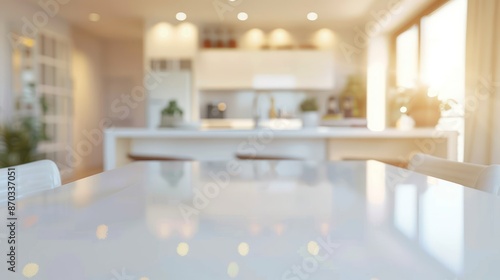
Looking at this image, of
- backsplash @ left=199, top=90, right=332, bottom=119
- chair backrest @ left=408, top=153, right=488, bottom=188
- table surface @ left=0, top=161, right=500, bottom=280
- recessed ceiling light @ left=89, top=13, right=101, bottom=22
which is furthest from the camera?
backsplash @ left=199, top=90, right=332, bottom=119

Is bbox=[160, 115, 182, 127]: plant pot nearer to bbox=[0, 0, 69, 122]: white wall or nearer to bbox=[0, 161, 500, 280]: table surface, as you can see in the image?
bbox=[0, 161, 500, 280]: table surface

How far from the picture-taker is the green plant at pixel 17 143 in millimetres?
4746

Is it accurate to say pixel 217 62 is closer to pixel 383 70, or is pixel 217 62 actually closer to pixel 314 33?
pixel 314 33

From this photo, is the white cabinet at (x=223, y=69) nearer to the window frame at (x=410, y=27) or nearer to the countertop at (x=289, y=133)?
the window frame at (x=410, y=27)

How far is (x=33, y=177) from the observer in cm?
103

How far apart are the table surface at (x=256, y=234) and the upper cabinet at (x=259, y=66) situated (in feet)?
18.3

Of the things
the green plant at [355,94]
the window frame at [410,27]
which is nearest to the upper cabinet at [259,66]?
the green plant at [355,94]

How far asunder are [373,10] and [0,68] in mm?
4818

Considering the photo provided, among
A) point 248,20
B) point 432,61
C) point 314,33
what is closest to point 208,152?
point 432,61

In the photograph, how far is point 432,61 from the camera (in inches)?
185

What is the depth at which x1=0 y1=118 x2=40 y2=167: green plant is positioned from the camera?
187 inches

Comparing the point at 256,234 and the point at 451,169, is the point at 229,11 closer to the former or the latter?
the point at 451,169

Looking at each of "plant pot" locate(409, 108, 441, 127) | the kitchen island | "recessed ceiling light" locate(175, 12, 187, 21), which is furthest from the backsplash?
the kitchen island

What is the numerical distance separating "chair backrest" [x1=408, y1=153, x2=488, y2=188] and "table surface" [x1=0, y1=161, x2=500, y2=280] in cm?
25
